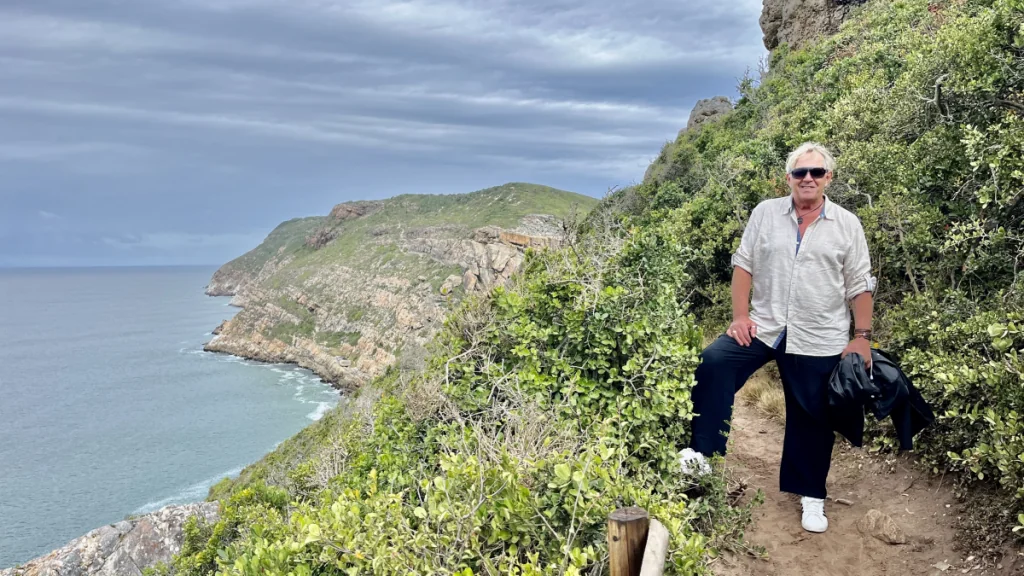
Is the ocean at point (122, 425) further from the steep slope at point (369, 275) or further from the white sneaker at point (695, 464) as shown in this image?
the white sneaker at point (695, 464)

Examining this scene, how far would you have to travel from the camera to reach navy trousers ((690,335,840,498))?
3391 mm

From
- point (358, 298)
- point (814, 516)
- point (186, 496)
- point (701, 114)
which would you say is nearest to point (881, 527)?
point (814, 516)

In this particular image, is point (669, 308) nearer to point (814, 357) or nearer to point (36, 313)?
point (814, 357)

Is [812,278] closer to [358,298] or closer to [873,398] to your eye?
[873,398]

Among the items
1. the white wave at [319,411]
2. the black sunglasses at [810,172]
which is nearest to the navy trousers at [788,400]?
the black sunglasses at [810,172]

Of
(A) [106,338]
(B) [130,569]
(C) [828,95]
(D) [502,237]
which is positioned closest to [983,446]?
(C) [828,95]

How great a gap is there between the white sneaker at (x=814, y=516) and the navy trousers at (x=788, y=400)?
5 centimetres

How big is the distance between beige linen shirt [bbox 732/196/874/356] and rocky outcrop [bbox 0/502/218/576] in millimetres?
16484

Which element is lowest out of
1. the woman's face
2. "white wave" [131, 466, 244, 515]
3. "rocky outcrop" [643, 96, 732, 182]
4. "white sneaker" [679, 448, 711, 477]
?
"white wave" [131, 466, 244, 515]

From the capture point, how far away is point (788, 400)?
3623mm

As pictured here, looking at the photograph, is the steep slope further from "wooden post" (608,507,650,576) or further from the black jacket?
"wooden post" (608,507,650,576)

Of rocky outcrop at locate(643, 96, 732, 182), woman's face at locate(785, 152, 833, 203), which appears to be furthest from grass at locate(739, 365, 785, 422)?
rocky outcrop at locate(643, 96, 732, 182)

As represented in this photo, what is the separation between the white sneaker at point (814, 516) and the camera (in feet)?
12.3

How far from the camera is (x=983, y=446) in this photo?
10.3 ft
